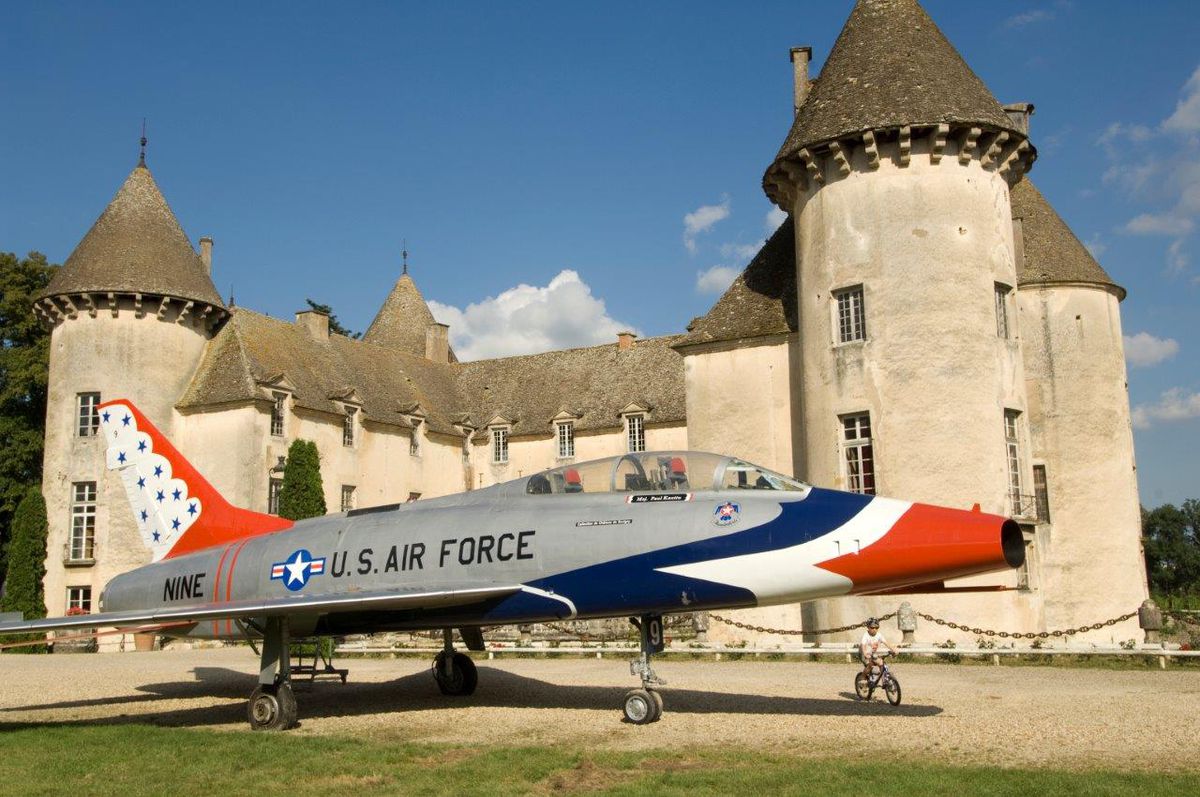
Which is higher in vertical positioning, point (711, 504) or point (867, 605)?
point (711, 504)

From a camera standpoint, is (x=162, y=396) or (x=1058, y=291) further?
(x=162, y=396)

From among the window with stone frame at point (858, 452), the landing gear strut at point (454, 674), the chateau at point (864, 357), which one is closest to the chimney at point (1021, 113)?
the chateau at point (864, 357)

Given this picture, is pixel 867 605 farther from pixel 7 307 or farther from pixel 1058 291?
pixel 7 307

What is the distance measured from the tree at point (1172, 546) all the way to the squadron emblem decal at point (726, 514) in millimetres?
90250

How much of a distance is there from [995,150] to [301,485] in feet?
83.0

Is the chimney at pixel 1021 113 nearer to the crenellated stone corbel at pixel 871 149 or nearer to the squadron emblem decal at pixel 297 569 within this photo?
the crenellated stone corbel at pixel 871 149

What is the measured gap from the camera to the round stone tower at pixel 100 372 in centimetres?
3531

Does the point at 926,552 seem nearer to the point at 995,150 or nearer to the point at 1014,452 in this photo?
the point at 1014,452

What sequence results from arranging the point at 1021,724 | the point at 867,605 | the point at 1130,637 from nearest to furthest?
the point at 1021,724, the point at 867,605, the point at 1130,637

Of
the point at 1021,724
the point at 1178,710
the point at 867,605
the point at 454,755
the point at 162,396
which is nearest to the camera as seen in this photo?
the point at 454,755

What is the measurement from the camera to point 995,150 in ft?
83.3

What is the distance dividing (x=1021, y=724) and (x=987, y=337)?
14.3 meters

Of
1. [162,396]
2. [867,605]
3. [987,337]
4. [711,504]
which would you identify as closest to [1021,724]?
[711,504]

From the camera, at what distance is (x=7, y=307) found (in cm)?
4334
